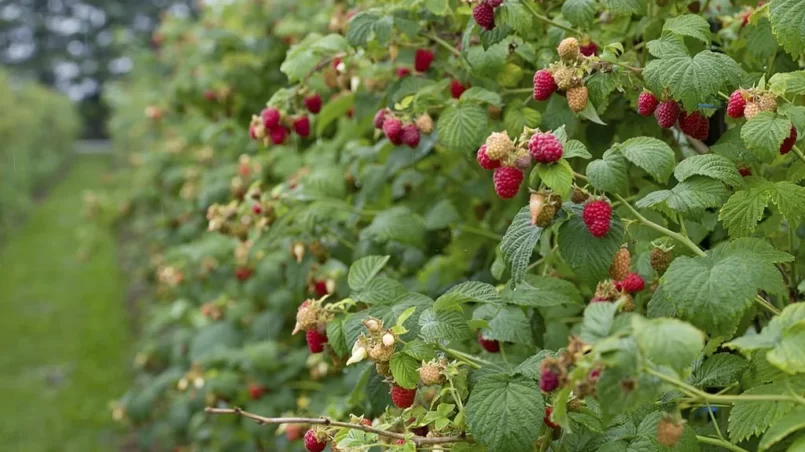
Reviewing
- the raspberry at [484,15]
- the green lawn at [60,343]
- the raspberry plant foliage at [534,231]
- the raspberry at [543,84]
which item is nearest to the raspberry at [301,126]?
the raspberry plant foliage at [534,231]

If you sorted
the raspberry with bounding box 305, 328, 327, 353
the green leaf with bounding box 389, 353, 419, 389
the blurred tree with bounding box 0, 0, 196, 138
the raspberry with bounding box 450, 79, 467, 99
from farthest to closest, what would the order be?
the blurred tree with bounding box 0, 0, 196, 138 → the raspberry with bounding box 450, 79, 467, 99 → the raspberry with bounding box 305, 328, 327, 353 → the green leaf with bounding box 389, 353, 419, 389

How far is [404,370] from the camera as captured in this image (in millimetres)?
1225

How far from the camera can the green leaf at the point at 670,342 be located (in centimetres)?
86

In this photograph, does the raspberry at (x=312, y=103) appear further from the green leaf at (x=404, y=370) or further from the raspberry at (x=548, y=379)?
the raspberry at (x=548, y=379)

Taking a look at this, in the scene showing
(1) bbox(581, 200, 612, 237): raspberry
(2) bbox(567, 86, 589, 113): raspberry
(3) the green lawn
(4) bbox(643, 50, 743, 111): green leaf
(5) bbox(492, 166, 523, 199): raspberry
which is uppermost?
(4) bbox(643, 50, 743, 111): green leaf

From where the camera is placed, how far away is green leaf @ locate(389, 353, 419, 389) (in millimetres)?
1222

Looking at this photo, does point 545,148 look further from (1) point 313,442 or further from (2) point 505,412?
(1) point 313,442

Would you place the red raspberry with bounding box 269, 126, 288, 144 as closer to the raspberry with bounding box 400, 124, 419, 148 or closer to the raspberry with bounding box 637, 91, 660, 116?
the raspberry with bounding box 400, 124, 419, 148

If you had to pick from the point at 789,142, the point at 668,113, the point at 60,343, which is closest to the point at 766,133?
the point at 789,142

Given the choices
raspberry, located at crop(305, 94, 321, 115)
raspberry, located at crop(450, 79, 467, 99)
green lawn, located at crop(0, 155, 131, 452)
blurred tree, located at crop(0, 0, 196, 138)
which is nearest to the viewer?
raspberry, located at crop(450, 79, 467, 99)

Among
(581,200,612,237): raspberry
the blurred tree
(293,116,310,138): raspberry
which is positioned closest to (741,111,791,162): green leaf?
(581,200,612,237): raspberry

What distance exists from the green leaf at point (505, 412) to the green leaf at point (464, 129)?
1.99 feet

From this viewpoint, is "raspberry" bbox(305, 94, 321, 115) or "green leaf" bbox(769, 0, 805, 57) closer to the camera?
"green leaf" bbox(769, 0, 805, 57)

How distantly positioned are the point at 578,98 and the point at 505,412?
53 cm
